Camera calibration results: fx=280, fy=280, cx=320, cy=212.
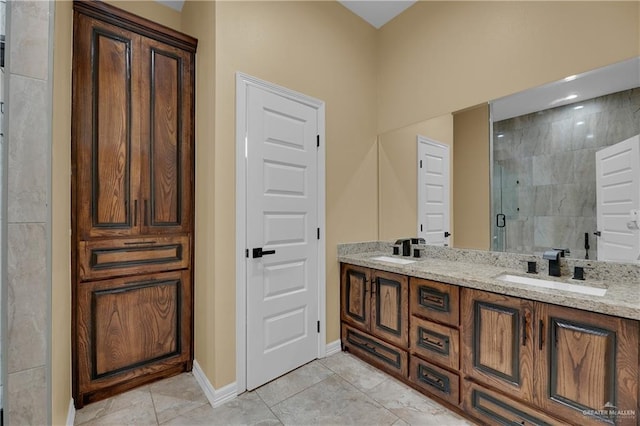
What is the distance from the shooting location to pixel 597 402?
127cm

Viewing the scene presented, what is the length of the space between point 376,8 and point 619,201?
2.50m

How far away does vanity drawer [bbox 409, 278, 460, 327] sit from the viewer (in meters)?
1.80

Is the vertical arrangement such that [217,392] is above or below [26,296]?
below

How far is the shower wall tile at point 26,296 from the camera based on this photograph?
104 centimetres

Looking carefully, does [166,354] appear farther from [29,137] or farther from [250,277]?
[29,137]

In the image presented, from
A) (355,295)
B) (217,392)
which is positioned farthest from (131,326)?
(355,295)

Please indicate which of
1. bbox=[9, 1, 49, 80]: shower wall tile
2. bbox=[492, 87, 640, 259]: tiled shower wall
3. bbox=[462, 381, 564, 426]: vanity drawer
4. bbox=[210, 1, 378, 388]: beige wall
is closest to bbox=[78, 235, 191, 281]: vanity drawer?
bbox=[210, 1, 378, 388]: beige wall

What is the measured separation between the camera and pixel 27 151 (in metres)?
1.08

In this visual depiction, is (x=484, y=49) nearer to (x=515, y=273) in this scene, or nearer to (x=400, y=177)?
(x=400, y=177)

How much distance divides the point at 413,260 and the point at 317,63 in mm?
1945

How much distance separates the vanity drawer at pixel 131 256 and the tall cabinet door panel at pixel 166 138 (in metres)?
0.11

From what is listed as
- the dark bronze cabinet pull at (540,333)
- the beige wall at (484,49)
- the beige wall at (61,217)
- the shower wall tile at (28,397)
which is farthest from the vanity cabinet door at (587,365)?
the beige wall at (61,217)

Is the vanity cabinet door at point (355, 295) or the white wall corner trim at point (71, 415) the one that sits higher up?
the vanity cabinet door at point (355, 295)

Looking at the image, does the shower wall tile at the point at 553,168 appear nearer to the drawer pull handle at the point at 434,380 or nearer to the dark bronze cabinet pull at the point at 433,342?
the dark bronze cabinet pull at the point at 433,342
